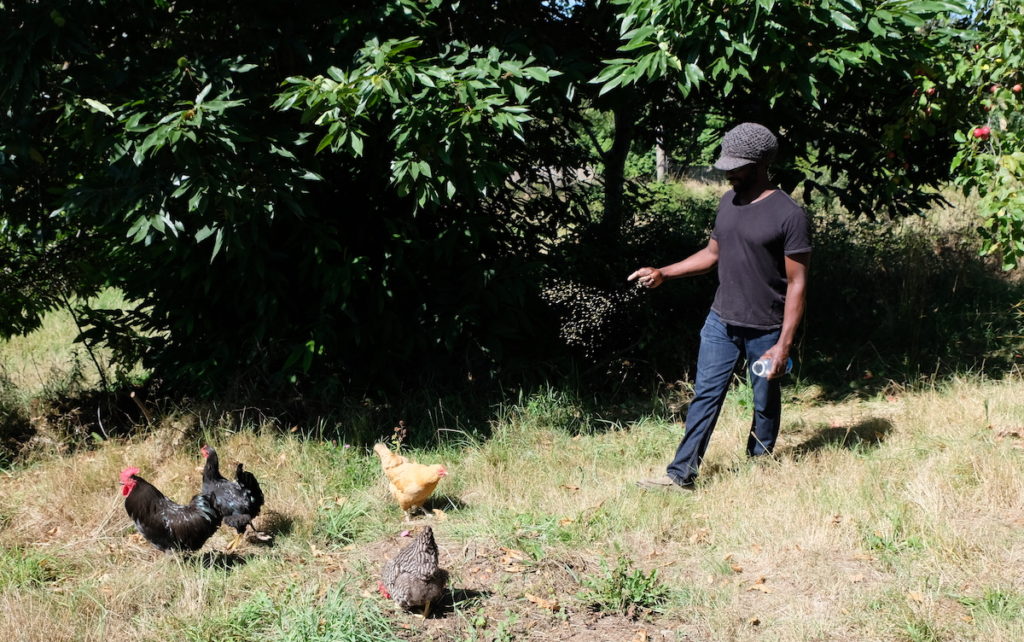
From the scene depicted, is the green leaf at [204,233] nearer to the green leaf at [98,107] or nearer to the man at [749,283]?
the green leaf at [98,107]

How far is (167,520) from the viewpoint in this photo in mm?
4273

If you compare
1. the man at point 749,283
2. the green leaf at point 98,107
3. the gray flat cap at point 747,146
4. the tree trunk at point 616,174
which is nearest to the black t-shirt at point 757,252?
the man at point 749,283

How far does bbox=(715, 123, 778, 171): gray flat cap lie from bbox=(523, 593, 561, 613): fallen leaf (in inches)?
88.9

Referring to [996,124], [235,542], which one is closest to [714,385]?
[235,542]

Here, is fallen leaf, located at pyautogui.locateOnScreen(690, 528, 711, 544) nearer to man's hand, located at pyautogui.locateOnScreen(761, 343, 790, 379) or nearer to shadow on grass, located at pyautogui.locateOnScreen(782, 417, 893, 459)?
man's hand, located at pyautogui.locateOnScreen(761, 343, 790, 379)

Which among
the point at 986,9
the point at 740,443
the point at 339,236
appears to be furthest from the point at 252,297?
the point at 986,9

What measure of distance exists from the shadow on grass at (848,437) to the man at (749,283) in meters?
0.49

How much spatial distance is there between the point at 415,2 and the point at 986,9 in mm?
3896

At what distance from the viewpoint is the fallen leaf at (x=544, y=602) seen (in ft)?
12.7

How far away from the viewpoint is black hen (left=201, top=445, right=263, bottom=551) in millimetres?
4504

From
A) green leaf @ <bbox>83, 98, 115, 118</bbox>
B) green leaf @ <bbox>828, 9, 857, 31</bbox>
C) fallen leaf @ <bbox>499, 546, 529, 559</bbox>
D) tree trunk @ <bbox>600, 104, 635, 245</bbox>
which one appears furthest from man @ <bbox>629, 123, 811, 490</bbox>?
tree trunk @ <bbox>600, 104, 635, 245</bbox>

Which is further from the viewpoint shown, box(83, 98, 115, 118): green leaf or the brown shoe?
the brown shoe

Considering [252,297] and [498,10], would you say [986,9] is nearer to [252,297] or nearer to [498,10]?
[498,10]

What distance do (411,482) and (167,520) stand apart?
1.21m
